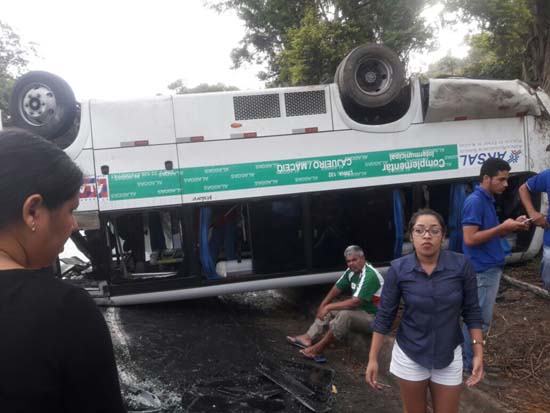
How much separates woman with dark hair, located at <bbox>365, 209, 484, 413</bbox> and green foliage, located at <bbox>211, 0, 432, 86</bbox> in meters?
10.4

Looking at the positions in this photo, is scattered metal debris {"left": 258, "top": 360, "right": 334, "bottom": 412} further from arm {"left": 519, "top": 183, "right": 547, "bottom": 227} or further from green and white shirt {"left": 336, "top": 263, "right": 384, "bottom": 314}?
arm {"left": 519, "top": 183, "right": 547, "bottom": 227}

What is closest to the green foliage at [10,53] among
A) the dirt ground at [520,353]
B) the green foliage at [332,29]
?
the green foliage at [332,29]

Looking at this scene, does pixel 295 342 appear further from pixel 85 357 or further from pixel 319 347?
pixel 85 357

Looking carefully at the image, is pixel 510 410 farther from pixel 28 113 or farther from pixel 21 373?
pixel 28 113

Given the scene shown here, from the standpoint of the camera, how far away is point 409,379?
2861 millimetres

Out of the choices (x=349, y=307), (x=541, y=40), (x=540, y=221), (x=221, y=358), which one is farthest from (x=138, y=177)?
(x=541, y=40)

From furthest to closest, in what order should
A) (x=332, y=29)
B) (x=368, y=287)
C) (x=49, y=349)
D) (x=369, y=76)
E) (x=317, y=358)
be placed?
(x=332, y=29) → (x=369, y=76) → (x=317, y=358) → (x=368, y=287) → (x=49, y=349)

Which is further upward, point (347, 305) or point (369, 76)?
point (369, 76)

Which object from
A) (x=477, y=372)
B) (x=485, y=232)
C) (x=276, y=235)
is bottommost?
(x=477, y=372)

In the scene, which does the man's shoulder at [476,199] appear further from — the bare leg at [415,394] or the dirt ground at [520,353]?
the bare leg at [415,394]

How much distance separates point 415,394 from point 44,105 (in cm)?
456

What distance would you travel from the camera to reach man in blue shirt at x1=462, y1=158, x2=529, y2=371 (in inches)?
148

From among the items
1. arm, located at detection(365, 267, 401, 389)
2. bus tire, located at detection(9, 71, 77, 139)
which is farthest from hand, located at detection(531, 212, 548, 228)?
bus tire, located at detection(9, 71, 77, 139)

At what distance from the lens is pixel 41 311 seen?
1.00 meters
